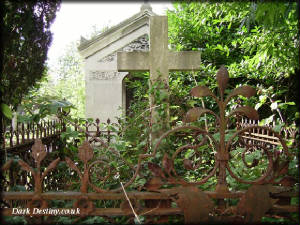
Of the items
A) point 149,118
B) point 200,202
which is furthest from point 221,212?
point 149,118

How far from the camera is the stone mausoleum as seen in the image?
6.75 metres

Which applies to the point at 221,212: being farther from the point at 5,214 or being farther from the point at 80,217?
the point at 5,214

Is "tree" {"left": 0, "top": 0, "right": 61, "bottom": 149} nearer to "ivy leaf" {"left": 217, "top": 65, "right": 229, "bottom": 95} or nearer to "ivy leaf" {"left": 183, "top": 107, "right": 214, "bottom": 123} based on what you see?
"ivy leaf" {"left": 183, "top": 107, "right": 214, "bottom": 123}

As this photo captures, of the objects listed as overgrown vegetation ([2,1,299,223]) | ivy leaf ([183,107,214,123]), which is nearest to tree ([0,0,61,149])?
overgrown vegetation ([2,1,299,223])

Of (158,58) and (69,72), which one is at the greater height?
(69,72)

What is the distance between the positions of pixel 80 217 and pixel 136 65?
148cm

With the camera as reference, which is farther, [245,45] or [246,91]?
[245,45]

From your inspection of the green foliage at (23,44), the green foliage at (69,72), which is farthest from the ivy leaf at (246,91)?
the green foliage at (69,72)

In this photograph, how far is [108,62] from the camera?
274 inches

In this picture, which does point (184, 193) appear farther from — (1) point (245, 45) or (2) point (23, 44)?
(1) point (245, 45)

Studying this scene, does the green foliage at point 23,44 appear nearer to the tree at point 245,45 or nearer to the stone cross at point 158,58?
the stone cross at point 158,58

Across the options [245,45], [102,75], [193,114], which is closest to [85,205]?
[193,114]

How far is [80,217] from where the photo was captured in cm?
148

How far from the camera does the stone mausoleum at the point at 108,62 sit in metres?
6.75
